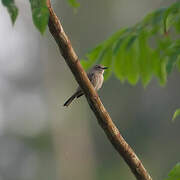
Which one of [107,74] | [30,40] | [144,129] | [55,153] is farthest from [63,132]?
[107,74]

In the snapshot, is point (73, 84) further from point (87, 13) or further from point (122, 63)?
point (122, 63)

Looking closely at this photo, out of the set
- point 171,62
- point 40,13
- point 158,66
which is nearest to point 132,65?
point 158,66

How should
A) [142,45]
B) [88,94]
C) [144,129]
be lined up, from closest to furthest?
[88,94] < [142,45] < [144,129]

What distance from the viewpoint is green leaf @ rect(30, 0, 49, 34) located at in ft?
9.85

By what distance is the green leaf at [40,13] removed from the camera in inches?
118

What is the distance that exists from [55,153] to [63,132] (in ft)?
3.27

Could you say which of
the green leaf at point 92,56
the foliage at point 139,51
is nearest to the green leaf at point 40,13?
the foliage at point 139,51

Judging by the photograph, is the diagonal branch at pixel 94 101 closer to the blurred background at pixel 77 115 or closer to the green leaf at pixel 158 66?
the green leaf at pixel 158 66

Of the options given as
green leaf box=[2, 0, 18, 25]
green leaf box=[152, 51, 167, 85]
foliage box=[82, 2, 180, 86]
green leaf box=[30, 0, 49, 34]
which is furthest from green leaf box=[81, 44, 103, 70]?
green leaf box=[2, 0, 18, 25]

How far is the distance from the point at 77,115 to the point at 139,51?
64.9 feet

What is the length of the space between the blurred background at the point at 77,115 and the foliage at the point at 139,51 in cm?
1529

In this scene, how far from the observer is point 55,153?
24453 millimetres

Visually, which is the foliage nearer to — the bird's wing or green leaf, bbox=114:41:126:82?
green leaf, bbox=114:41:126:82

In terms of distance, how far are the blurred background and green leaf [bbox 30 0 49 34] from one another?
17848mm
